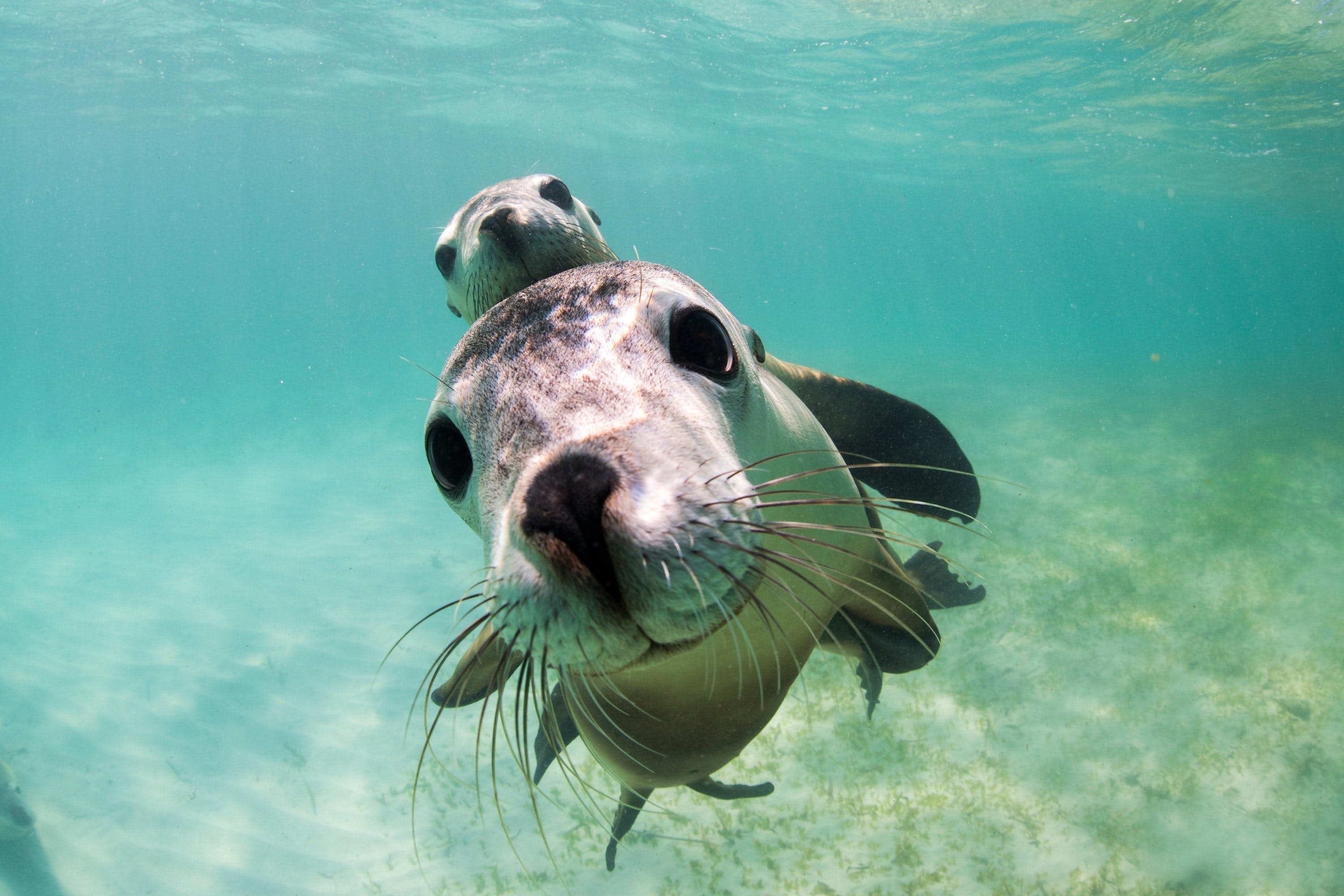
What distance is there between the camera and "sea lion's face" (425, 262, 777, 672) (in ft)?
3.30

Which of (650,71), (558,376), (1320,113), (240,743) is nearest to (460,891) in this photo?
(240,743)

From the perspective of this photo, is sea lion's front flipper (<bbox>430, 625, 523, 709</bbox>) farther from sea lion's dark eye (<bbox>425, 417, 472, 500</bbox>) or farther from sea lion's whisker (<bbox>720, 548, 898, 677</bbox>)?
sea lion's whisker (<bbox>720, 548, 898, 677</bbox>)

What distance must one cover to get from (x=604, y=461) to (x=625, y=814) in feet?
8.55

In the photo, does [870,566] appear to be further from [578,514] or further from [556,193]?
[556,193]

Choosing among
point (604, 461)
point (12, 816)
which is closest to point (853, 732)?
point (604, 461)

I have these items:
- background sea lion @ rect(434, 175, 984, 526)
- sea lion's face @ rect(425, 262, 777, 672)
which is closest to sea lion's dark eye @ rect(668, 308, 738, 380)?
sea lion's face @ rect(425, 262, 777, 672)

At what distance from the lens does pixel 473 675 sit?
258cm

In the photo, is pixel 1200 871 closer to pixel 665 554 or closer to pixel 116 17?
pixel 665 554

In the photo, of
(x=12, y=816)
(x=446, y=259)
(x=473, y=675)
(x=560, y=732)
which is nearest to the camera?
(x=560, y=732)

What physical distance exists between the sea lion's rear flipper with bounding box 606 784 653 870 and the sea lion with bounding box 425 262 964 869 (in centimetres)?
31

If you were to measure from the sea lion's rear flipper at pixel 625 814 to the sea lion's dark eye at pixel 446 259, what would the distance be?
6.63 feet

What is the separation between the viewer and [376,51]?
21.6 metres

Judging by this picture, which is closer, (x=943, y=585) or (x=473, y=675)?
(x=473, y=675)

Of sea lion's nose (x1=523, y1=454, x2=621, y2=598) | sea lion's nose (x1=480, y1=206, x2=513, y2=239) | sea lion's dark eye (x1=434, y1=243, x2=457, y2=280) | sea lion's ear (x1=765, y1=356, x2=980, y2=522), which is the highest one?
sea lion's nose (x1=480, y1=206, x2=513, y2=239)
